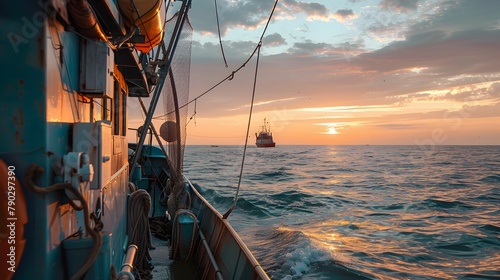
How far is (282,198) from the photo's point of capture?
2512 cm

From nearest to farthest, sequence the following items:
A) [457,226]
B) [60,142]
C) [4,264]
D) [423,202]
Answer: [4,264]
[60,142]
[457,226]
[423,202]

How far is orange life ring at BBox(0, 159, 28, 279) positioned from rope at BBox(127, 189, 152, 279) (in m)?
4.52

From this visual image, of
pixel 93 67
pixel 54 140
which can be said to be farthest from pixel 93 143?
pixel 93 67

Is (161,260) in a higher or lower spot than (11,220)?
lower

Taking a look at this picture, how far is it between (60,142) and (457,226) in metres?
17.8

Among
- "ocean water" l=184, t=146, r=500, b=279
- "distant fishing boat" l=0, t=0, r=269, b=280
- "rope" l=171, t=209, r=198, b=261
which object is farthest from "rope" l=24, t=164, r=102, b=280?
"ocean water" l=184, t=146, r=500, b=279

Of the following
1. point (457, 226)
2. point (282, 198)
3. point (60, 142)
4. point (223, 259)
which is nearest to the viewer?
point (60, 142)

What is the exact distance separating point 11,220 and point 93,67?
4.73 ft

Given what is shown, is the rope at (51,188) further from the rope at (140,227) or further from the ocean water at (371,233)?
the ocean water at (371,233)

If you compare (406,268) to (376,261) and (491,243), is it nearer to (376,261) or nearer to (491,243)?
(376,261)

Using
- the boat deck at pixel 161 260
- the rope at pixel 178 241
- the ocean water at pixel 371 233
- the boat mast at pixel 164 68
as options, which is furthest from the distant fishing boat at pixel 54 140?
the ocean water at pixel 371 233

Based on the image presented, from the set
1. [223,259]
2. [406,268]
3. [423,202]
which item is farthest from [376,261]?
[423,202]

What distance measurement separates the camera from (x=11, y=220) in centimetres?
220

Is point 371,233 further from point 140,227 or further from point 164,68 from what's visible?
point 164,68
